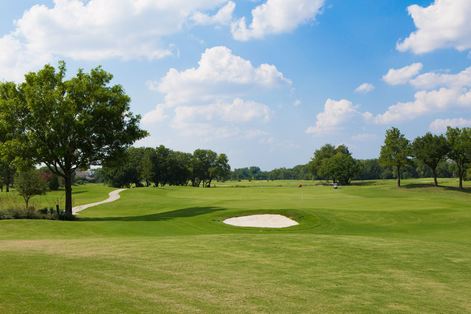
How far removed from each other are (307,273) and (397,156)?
8799cm

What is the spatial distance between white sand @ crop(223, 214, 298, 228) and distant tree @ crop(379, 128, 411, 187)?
222 ft

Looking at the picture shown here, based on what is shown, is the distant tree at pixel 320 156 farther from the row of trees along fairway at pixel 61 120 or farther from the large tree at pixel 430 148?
the row of trees along fairway at pixel 61 120

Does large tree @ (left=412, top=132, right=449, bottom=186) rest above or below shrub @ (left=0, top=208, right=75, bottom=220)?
above

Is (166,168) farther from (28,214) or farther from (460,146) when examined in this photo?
(28,214)

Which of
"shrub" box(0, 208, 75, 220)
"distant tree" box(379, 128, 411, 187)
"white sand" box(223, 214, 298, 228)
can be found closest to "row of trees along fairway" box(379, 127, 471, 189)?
"distant tree" box(379, 128, 411, 187)

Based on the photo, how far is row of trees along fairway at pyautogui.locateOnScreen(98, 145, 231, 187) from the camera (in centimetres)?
13375

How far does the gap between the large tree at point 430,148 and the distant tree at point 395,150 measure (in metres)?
2.23

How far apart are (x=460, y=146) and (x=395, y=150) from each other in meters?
12.8

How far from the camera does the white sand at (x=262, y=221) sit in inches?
1286

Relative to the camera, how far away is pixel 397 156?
3740 inches

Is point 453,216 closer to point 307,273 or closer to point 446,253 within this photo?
point 446,253

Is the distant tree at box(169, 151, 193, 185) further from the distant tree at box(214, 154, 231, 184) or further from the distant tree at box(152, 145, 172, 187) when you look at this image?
the distant tree at box(214, 154, 231, 184)

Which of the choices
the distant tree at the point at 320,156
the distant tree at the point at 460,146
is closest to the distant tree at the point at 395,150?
the distant tree at the point at 460,146

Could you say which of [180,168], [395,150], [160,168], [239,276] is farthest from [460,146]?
[239,276]
